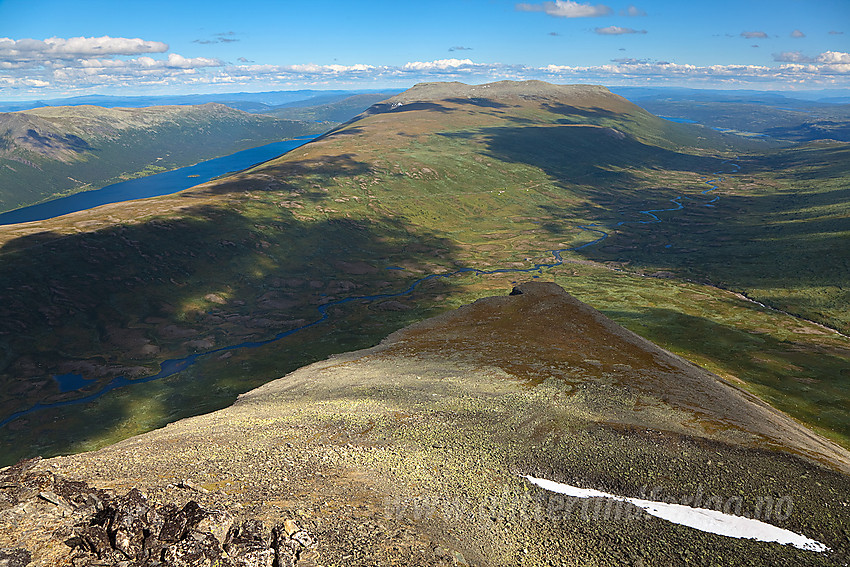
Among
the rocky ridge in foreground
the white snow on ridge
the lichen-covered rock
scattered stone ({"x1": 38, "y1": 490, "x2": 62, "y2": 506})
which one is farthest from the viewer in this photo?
the white snow on ridge

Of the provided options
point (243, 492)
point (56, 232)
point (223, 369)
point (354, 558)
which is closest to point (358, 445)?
point (243, 492)

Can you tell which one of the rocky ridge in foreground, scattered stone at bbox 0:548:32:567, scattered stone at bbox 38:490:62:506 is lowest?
the rocky ridge in foreground

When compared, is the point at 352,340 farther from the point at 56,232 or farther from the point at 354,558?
the point at 56,232

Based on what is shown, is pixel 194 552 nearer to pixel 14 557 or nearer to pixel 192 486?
pixel 192 486

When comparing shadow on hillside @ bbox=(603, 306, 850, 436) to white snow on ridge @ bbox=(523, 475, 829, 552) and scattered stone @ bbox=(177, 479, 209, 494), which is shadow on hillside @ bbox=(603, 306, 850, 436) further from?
scattered stone @ bbox=(177, 479, 209, 494)

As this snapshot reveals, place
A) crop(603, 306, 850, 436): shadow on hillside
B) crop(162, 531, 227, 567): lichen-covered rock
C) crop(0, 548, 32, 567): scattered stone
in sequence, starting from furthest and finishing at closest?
crop(603, 306, 850, 436): shadow on hillside < crop(162, 531, 227, 567): lichen-covered rock < crop(0, 548, 32, 567): scattered stone

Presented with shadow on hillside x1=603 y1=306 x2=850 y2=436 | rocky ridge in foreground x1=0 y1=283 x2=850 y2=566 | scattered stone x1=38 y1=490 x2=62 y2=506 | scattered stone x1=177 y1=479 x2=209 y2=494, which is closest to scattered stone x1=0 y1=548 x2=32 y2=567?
rocky ridge in foreground x1=0 y1=283 x2=850 y2=566
